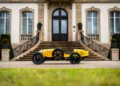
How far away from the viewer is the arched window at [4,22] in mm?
27922

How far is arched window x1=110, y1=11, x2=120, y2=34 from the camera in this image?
28078 mm

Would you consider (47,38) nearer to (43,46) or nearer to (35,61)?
(43,46)

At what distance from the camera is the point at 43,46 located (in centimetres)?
2405

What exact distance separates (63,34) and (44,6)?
2980 millimetres

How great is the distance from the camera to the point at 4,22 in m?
28.0

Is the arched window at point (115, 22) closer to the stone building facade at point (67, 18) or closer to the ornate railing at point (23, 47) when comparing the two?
the stone building facade at point (67, 18)

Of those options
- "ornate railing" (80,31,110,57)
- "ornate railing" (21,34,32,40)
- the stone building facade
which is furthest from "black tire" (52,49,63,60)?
"ornate railing" (21,34,32,40)

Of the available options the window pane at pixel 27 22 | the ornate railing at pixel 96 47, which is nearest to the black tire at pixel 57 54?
the ornate railing at pixel 96 47

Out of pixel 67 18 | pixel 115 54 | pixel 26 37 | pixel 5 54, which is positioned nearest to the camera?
pixel 5 54

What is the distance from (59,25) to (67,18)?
945 millimetres

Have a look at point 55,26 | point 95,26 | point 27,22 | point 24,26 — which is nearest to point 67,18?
point 55,26

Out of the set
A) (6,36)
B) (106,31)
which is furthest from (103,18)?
(6,36)

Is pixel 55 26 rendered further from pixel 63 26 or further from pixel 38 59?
pixel 38 59

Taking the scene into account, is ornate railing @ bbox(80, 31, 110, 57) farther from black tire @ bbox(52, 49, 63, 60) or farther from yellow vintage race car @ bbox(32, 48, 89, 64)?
black tire @ bbox(52, 49, 63, 60)
